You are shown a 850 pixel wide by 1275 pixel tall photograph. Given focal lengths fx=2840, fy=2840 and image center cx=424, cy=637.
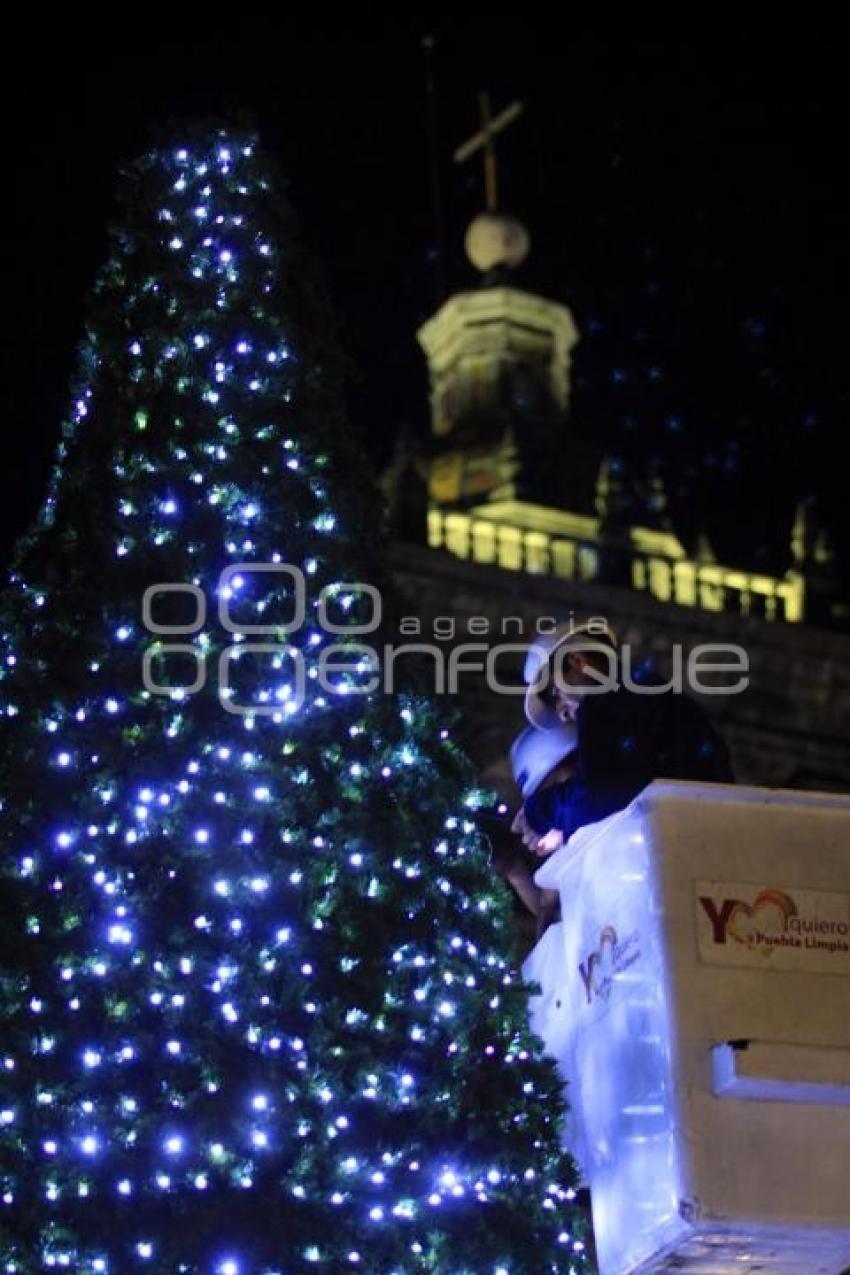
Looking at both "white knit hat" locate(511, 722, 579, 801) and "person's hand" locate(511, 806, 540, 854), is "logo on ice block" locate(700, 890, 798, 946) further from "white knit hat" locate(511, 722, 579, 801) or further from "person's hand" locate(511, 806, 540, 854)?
"white knit hat" locate(511, 722, 579, 801)

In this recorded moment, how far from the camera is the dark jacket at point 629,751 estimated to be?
808 centimetres

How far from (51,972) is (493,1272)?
1.38 metres

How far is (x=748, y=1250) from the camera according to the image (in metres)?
7.11

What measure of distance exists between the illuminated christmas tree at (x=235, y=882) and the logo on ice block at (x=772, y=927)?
0.71 meters

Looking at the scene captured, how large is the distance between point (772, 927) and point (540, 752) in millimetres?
1750

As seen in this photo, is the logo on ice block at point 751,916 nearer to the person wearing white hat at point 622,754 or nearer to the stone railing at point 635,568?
the person wearing white hat at point 622,754

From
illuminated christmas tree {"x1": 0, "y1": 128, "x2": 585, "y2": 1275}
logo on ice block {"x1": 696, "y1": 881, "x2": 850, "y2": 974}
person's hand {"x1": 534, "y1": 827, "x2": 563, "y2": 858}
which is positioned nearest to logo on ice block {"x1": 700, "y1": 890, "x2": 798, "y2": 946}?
logo on ice block {"x1": 696, "y1": 881, "x2": 850, "y2": 974}

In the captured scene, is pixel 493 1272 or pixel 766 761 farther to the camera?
pixel 766 761

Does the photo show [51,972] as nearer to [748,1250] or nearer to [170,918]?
[170,918]

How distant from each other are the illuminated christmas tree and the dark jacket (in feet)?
1.40

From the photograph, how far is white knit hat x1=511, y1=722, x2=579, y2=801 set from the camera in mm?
8711

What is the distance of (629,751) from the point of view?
8.12m

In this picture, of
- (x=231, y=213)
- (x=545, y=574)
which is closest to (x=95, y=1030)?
(x=231, y=213)

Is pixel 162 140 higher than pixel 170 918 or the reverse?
higher
